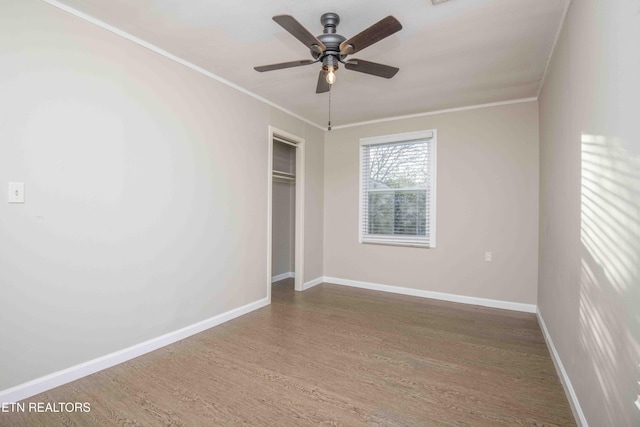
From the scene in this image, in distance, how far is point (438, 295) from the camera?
4.16m

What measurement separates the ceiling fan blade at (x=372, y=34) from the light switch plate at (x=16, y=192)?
2.20 metres

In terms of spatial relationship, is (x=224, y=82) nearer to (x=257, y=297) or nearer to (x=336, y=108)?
(x=336, y=108)

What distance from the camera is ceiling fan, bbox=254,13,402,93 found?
1.82m

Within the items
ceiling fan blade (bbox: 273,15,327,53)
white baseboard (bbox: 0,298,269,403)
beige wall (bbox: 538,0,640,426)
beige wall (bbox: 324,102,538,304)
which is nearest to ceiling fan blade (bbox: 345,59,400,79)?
ceiling fan blade (bbox: 273,15,327,53)

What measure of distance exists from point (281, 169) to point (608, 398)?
4.30 m

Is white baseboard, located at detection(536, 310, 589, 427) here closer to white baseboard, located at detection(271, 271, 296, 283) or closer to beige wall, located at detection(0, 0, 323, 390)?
beige wall, located at detection(0, 0, 323, 390)

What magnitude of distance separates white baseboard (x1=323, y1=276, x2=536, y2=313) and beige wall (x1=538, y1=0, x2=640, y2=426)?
1.40 metres

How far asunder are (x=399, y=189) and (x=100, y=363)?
378cm

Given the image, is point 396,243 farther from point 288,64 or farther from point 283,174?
point 288,64

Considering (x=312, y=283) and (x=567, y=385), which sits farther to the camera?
(x=312, y=283)

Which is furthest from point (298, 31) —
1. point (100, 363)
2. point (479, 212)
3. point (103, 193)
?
point (479, 212)

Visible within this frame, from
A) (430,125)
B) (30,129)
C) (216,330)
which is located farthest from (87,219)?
(430,125)

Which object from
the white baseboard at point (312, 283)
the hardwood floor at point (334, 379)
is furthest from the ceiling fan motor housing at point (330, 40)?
the white baseboard at point (312, 283)

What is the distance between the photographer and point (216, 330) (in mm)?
3051
